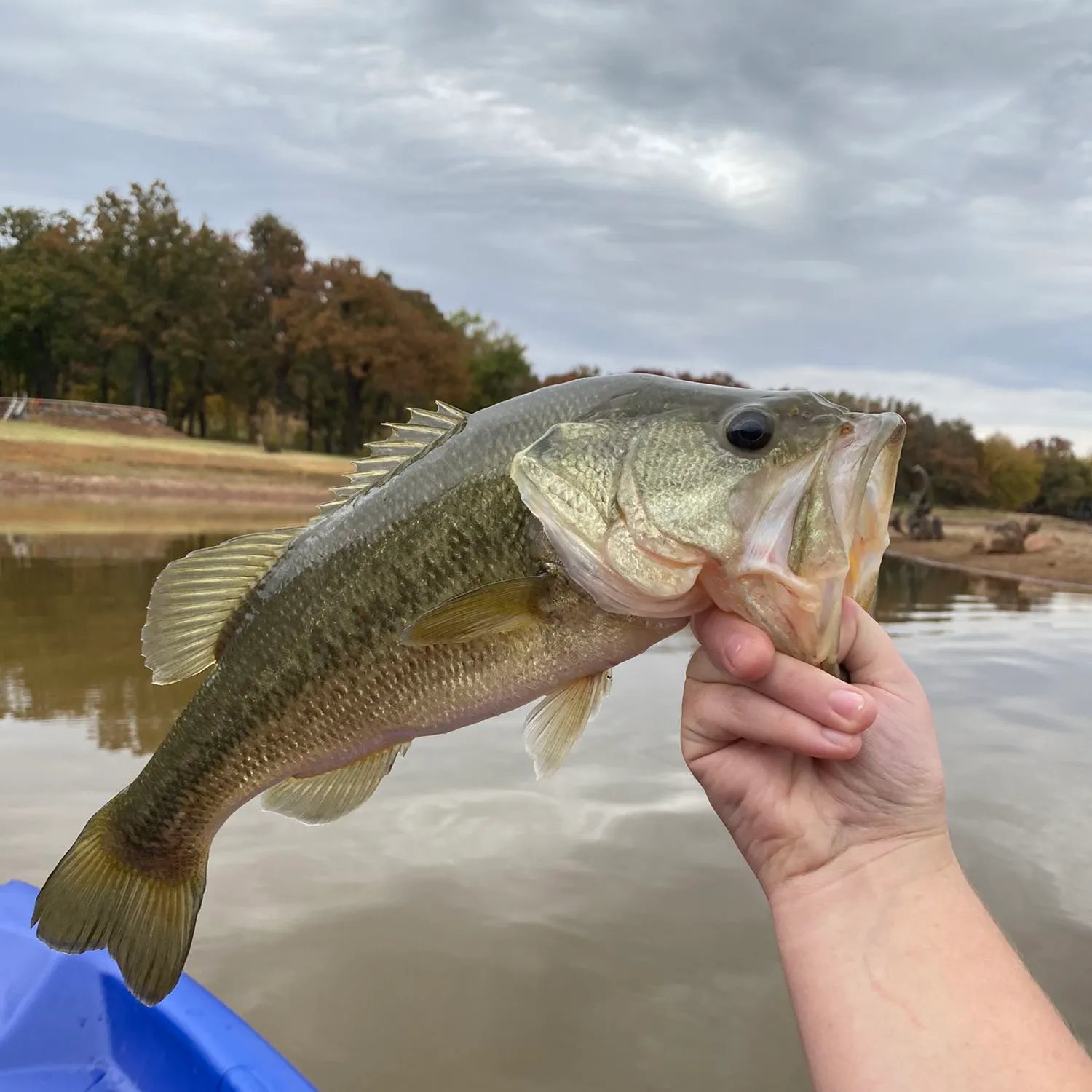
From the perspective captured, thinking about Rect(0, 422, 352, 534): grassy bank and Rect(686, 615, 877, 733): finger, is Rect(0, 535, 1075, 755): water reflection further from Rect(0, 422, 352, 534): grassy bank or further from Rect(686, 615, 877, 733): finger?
Rect(686, 615, 877, 733): finger

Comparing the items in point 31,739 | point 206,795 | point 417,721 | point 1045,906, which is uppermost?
point 417,721

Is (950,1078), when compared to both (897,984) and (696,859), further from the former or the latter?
(696,859)

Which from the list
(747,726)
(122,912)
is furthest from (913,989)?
(122,912)

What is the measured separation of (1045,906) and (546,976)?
2.40 meters

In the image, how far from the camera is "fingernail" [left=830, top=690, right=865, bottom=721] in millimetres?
1580

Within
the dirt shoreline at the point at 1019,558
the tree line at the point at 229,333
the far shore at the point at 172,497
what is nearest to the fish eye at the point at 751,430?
the far shore at the point at 172,497

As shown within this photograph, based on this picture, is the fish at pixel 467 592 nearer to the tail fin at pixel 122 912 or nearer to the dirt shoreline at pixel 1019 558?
the tail fin at pixel 122 912

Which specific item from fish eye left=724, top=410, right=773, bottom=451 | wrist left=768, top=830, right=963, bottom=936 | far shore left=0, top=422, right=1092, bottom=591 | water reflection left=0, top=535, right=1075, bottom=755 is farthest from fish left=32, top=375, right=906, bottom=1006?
far shore left=0, top=422, right=1092, bottom=591

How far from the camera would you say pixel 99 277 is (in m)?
41.8

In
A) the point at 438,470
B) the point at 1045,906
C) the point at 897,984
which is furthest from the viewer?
the point at 1045,906

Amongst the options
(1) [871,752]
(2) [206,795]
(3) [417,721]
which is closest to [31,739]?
(2) [206,795]

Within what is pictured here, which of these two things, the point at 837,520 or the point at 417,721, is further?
the point at 417,721

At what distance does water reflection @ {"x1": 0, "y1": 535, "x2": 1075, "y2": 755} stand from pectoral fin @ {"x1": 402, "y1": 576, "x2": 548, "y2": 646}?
12.9 ft

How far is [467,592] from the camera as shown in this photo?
1.73 m
